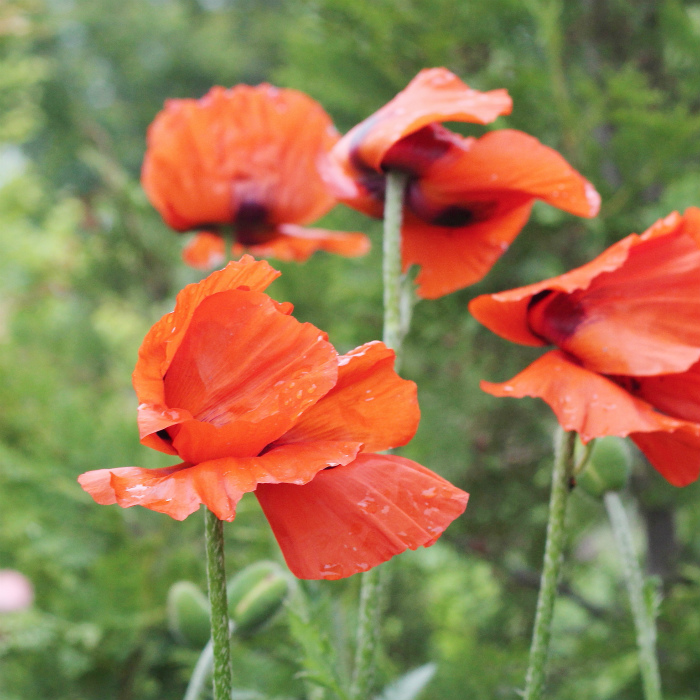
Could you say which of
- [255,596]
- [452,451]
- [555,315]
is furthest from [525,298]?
[452,451]

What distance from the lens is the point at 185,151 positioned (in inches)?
22.8

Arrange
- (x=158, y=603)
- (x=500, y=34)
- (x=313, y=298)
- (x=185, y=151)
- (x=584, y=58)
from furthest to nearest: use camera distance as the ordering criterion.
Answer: (x=584, y=58)
(x=313, y=298)
(x=500, y=34)
(x=158, y=603)
(x=185, y=151)

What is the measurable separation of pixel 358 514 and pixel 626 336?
0.52ft

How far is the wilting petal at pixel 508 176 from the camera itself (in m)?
0.40

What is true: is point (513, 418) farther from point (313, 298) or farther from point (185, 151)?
point (185, 151)

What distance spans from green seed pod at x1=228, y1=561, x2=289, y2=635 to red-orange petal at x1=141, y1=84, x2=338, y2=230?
11.1 inches

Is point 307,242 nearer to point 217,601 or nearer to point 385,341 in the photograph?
point 385,341

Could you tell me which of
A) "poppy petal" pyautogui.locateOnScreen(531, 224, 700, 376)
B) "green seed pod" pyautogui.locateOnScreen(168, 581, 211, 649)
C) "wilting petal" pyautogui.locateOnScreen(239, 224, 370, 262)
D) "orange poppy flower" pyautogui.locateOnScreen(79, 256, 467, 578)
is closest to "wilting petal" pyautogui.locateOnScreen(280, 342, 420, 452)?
"orange poppy flower" pyautogui.locateOnScreen(79, 256, 467, 578)

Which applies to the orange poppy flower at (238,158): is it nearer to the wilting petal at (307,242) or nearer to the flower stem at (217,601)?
the wilting petal at (307,242)

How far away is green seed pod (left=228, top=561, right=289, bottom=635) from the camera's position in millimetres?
455

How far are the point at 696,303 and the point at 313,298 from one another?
3.08ft

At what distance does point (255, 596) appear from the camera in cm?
46

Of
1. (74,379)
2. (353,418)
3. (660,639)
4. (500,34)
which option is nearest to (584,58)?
(500,34)

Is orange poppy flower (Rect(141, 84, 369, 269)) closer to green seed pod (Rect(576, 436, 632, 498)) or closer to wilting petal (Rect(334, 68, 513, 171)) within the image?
wilting petal (Rect(334, 68, 513, 171))
